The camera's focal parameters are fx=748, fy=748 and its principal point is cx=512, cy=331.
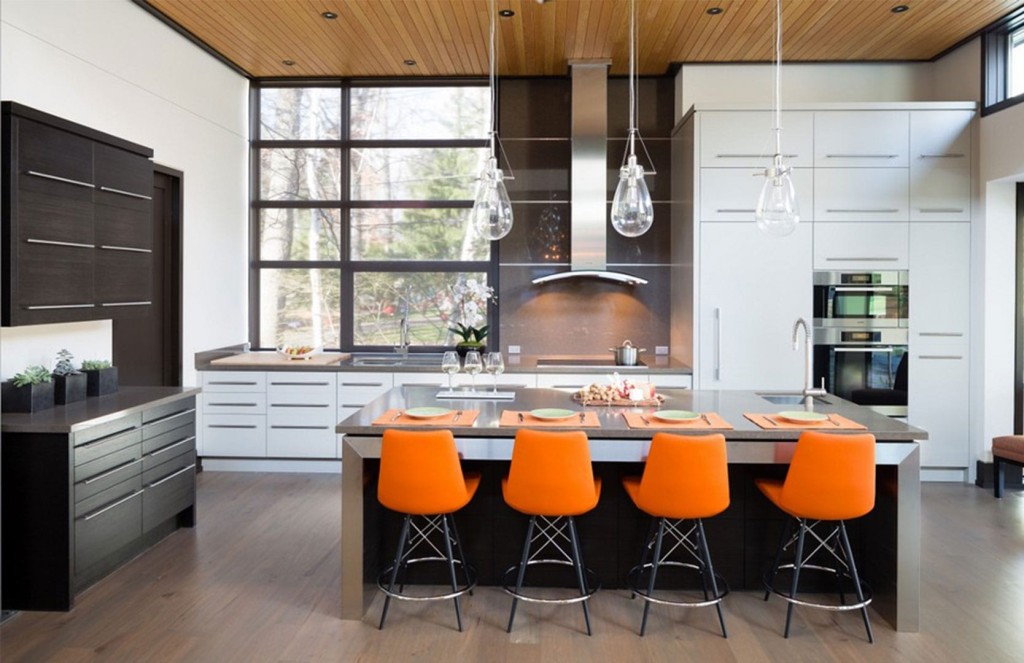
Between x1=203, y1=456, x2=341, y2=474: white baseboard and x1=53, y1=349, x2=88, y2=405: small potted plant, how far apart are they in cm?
203

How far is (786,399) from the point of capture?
3949mm

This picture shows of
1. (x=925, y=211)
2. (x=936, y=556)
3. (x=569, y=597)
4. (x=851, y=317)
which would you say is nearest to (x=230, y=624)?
(x=569, y=597)

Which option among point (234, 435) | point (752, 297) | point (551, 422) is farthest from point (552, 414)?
point (234, 435)

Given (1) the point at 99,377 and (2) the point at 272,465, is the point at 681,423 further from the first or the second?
(2) the point at 272,465

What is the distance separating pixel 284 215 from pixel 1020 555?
5827mm

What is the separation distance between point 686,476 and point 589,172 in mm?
3499

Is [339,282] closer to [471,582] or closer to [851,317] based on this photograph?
[471,582]

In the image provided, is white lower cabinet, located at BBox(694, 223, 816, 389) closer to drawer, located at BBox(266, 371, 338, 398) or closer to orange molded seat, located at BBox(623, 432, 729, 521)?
orange molded seat, located at BBox(623, 432, 729, 521)

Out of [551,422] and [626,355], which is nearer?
[551,422]

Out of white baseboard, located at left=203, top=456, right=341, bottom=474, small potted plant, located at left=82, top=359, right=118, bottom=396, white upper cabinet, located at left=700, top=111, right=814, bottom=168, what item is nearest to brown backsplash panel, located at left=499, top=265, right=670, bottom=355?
white upper cabinet, located at left=700, top=111, right=814, bottom=168

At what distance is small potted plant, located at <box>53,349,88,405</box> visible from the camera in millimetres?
3715

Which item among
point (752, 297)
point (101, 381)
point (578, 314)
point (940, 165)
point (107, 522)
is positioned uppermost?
point (940, 165)

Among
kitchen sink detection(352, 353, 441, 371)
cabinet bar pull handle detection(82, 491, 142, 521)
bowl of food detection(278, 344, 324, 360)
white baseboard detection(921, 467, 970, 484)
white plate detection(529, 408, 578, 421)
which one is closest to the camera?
white plate detection(529, 408, 578, 421)

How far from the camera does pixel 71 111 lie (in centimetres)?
414
